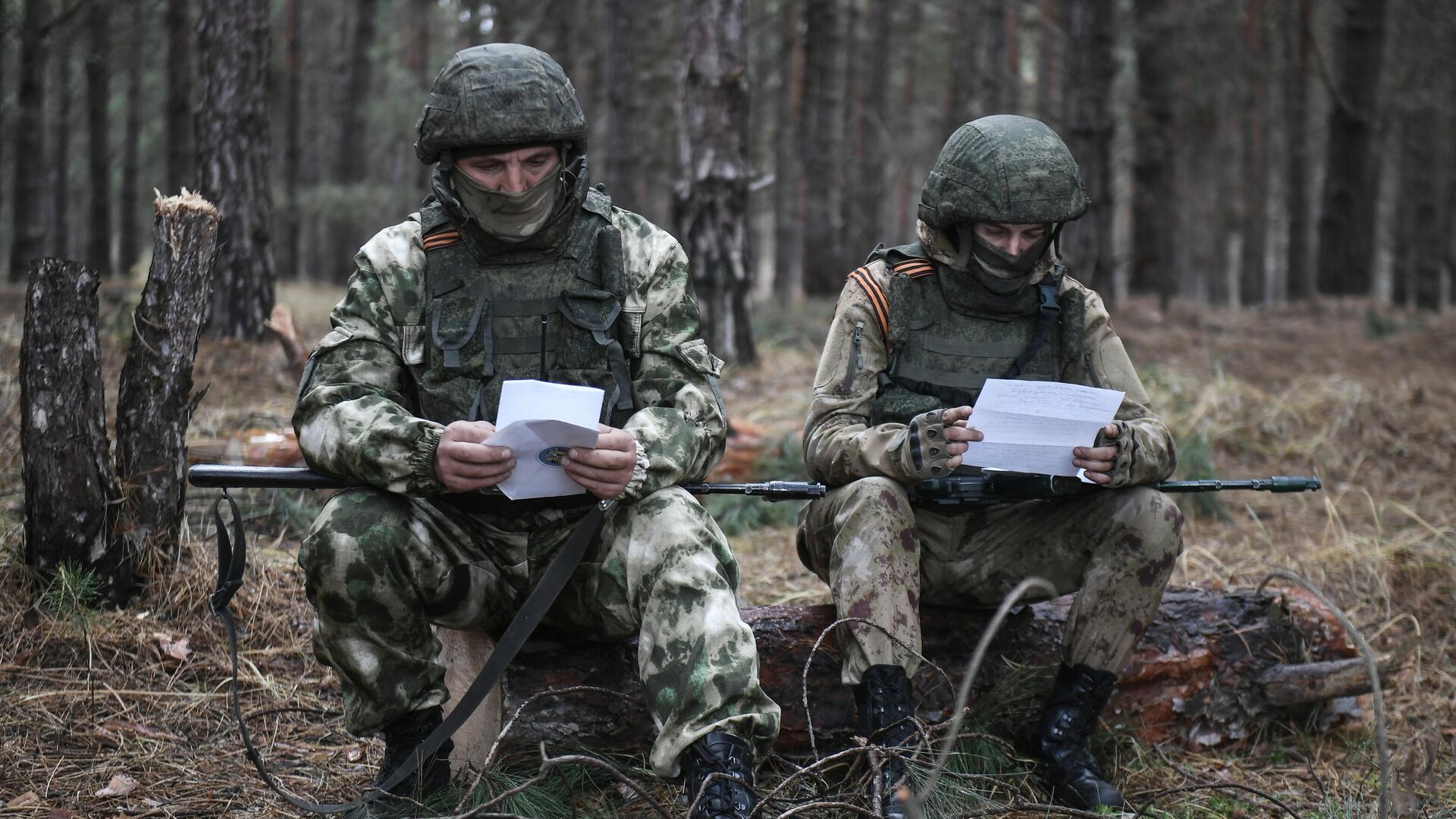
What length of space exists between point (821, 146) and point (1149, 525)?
11.9 m

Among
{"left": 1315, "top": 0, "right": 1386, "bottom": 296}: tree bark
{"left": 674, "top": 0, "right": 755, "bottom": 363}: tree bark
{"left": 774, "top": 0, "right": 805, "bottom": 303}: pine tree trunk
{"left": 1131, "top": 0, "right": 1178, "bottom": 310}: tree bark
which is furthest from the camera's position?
{"left": 774, "top": 0, "right": 805, "bottom": 303}: pine tree trunk

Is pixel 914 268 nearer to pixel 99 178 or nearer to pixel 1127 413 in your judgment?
pixel 1127 413

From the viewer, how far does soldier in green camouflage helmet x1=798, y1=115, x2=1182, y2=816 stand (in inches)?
127

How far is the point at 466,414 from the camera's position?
3154 millimetres

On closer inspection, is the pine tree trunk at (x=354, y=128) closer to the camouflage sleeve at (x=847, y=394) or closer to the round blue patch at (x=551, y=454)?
the camouflage sleeve at (x=847, y=394)

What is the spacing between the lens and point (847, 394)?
3.52 meters

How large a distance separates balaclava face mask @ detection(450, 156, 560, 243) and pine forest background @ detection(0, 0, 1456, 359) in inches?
191

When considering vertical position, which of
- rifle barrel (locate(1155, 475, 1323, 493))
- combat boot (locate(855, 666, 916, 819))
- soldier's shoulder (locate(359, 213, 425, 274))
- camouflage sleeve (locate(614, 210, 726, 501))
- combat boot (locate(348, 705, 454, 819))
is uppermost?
soldier's shoulder (locate(359, 213, 425, 274))

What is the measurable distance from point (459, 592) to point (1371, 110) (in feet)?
49.9

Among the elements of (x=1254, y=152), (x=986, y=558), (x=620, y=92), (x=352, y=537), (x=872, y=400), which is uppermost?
(x=1254, y=152)

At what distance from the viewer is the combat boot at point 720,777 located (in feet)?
8.29

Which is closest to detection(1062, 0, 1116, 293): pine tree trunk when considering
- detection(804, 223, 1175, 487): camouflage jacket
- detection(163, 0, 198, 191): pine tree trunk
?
detection(804, 223, 1175, 487): camouflage jacket

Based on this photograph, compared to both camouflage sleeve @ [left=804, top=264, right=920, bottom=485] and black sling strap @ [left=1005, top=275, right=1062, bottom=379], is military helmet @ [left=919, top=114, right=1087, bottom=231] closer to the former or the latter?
black sling strap @ [left=1005, top=275, right=1062, bottom=379]

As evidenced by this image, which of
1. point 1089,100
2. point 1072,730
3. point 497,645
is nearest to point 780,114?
point 1089,100
